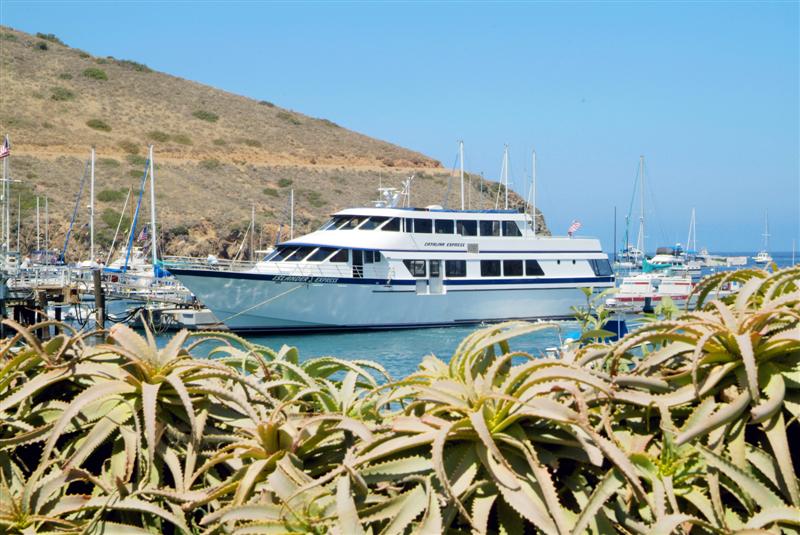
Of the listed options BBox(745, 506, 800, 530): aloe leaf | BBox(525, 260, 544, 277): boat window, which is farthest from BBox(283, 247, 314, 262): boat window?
BBox(745, 506, 800, 530): aloe leaf

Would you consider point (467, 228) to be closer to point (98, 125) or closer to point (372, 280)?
point (372, 280)

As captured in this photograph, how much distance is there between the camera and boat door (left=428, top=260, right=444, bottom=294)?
30891 millimetres

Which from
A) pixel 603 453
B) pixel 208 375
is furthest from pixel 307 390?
pixel 603 453

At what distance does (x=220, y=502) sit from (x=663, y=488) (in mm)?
1120

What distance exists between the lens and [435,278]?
102 ft

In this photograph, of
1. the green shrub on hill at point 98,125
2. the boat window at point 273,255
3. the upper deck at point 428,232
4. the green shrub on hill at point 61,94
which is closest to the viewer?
the upper deck at point 428,232

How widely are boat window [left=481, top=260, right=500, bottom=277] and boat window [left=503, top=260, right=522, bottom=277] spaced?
0.28 meters

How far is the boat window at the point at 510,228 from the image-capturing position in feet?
106

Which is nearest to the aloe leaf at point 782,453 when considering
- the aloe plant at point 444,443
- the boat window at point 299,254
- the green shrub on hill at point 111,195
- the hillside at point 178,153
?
the aloe plant at point 444,443

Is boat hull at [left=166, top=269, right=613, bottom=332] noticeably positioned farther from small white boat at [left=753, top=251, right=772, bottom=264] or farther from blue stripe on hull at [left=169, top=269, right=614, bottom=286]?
small white boat at [left=753, top=251, right=772, bottom=264]

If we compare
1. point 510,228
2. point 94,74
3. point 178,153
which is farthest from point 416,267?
point 94,74

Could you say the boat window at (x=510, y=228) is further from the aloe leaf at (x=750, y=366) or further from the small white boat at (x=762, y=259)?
the aloe leaf at (x=750, y=366)

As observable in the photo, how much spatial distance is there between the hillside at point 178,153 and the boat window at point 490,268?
50.9 ft

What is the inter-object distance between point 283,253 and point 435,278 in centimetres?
562
